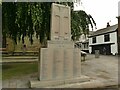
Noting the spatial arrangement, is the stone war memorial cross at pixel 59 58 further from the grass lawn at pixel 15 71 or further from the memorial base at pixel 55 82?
the grass lawn at pixel 15 71

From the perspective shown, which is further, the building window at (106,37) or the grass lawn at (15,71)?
the building window at (106,37)

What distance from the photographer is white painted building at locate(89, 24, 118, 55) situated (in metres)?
37.5

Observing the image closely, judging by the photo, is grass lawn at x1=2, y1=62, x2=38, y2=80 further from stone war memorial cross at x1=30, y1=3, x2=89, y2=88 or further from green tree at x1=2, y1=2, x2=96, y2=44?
stone war memorial cross at x1=30, y1=3, x2=89, y2=88

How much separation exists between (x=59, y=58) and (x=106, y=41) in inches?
1336

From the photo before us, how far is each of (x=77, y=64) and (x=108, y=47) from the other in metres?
32.5

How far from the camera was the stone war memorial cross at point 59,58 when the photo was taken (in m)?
8.13

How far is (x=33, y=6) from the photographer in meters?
9.47

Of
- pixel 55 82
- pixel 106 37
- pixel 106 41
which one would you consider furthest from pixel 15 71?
pixel 106 37

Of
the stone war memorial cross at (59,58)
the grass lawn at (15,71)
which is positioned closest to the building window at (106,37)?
the grass lawn at (15,71)

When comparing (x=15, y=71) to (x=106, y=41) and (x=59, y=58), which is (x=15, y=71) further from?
(x=106, y=41)

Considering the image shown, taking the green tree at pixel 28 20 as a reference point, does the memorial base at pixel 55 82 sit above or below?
below

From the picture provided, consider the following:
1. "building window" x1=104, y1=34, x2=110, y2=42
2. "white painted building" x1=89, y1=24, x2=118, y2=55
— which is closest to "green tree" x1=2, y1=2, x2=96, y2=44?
"white painted building" x1=89, y1=24, x2=118, y2=55

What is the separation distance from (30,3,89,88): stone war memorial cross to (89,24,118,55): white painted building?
29453mm

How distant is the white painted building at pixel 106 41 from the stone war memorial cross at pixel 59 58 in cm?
2945
